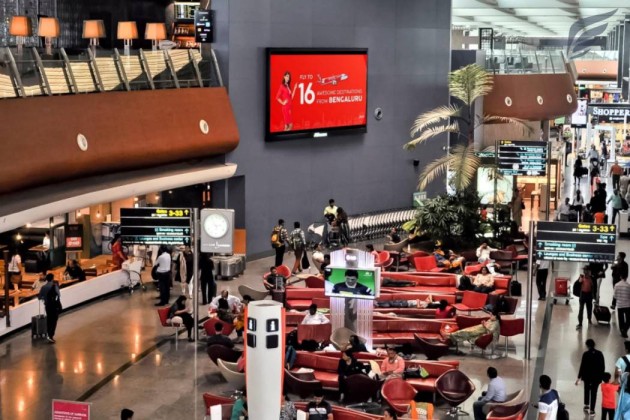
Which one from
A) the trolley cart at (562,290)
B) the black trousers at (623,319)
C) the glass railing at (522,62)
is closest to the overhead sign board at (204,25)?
the trolley cart at (562,290)

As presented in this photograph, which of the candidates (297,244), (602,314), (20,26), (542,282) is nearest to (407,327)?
(602,314)


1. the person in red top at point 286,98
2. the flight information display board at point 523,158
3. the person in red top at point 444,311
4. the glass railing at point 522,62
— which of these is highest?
the glass railing at point 522,62

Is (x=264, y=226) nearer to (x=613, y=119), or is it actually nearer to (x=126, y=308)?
(x=126, y=308)

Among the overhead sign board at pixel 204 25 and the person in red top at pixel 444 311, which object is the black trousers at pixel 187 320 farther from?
the overhead sign board at pixel 204 25

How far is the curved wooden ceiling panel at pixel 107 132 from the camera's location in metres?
19.0

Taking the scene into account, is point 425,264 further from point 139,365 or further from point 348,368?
point 348,368

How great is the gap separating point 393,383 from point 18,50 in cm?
884

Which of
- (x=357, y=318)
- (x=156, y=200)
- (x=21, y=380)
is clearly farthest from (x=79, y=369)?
(x=156, y=200)

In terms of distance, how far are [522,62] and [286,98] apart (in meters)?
10.5

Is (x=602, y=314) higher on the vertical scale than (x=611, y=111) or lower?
lower

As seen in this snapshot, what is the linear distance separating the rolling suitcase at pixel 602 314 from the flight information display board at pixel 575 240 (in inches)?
121

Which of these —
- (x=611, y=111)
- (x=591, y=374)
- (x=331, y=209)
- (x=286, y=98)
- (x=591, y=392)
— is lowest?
(x=591, y=392)

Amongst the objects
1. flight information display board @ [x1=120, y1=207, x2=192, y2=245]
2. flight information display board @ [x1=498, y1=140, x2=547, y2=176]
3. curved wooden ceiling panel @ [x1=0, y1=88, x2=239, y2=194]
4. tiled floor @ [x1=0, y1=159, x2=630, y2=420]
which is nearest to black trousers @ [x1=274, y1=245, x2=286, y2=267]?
curved wooden ceiling panel @ [x1=0, y1=88, x2=239, y2=194]

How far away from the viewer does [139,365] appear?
19781 millimetres
